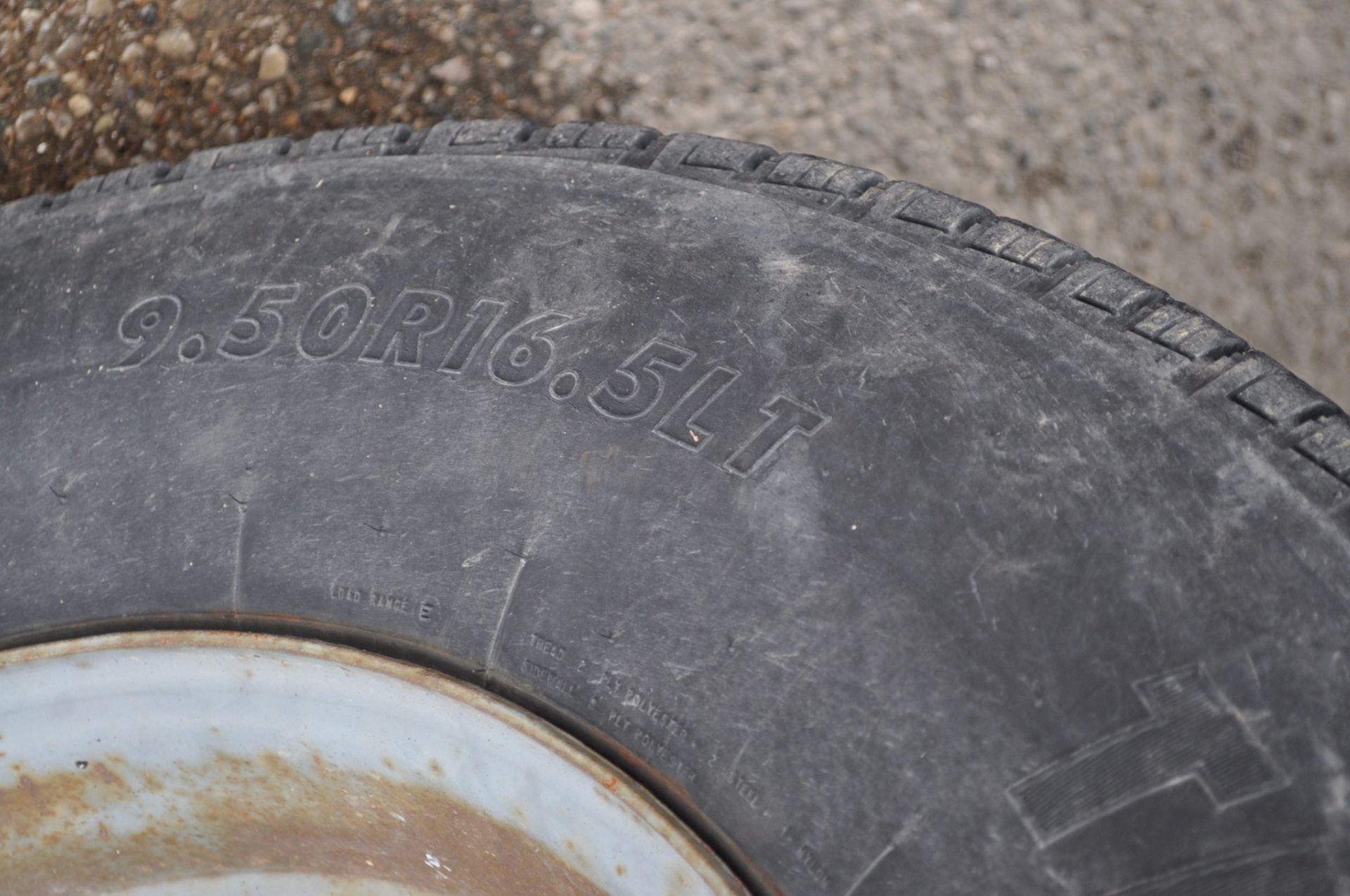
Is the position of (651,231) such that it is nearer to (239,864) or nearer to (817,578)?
(817,578)

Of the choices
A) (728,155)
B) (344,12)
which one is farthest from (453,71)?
(728,155)

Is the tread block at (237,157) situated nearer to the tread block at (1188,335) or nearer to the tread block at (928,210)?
the tread block at (928,210)

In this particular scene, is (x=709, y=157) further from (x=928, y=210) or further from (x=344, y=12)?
(x=344, y=12)

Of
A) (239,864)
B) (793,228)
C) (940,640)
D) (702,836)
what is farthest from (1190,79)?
(239,864)

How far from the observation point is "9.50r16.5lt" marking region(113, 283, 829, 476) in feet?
2.56

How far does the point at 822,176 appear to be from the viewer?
913 mm

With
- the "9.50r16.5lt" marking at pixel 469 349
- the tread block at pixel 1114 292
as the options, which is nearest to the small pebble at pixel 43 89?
the "9.50r16.5lt" marking at pixel 469 349

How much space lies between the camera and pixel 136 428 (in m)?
0.90

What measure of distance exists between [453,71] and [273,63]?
261 millimetres

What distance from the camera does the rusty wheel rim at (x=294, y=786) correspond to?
753 millimetres

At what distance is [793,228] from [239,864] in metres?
0.73

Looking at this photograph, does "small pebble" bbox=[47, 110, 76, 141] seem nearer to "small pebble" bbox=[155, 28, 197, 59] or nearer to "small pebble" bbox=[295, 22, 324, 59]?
"small pebble" bbox=[155, 28, 197, 59]

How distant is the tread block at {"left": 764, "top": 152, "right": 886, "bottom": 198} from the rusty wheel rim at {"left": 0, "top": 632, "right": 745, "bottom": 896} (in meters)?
0.49

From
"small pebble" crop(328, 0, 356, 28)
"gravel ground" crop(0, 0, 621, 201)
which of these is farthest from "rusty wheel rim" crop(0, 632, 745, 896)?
"small pebble" crop(328, 0, 356, 28)
